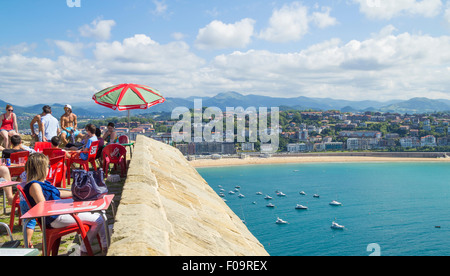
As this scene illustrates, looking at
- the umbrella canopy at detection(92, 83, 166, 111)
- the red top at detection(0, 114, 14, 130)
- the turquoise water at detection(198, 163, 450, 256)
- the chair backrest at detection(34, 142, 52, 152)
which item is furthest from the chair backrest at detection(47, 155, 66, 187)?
the turquoise water at detection(198, 163, 450, 256)

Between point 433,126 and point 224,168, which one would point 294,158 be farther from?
point 433,126

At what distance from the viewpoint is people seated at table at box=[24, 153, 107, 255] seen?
322 centimetres

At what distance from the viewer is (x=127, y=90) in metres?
9.06

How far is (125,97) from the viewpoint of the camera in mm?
8930

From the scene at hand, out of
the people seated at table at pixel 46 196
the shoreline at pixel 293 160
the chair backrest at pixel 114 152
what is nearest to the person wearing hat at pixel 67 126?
the chair backrest at pixel 114 152

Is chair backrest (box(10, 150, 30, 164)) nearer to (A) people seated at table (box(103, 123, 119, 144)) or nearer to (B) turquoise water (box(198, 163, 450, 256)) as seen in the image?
(A) people seated at table (box(103, 123, 119, 144))

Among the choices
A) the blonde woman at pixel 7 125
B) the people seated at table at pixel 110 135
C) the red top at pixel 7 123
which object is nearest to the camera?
the people seated at table at pixel 110 135

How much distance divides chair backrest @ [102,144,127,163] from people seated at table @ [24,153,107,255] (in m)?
4.09

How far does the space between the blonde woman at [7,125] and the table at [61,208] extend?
7.42 metres

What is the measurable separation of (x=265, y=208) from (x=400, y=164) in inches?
2377

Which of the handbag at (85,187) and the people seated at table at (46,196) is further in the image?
the handbag at (85,187)

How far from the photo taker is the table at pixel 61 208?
298 cm

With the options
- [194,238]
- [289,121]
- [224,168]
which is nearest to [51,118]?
[194,238]

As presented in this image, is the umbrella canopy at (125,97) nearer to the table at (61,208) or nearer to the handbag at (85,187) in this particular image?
the handbag at (85,187)
